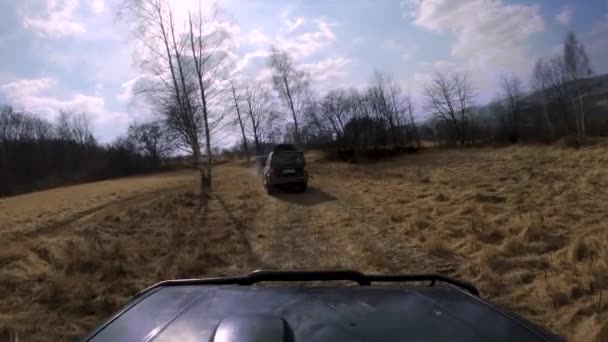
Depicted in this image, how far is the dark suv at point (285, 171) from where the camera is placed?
57.1 feet

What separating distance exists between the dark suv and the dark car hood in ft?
50.8

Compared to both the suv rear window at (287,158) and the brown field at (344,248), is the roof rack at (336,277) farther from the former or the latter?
the suv rear window at (287,158)

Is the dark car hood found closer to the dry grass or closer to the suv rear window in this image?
the dry grass

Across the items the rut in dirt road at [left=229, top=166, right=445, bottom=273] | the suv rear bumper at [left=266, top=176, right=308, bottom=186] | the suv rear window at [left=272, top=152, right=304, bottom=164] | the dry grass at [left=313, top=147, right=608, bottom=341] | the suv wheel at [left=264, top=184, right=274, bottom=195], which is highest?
the suv rear window at [left=272, top=152, right=304, bottom=164]

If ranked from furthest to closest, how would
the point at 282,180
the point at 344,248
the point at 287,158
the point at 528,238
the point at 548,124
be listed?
1. the point at 548,124
2. the point at 287,158
3. the point at 282,180
4. the point at 344,248
5. the point at 528,238

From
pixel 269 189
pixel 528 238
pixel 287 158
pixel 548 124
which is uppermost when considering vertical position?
pixel 287 158

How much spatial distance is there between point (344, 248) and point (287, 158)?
10.2 meters

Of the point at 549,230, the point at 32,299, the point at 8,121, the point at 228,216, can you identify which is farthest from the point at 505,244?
the point at 8,121

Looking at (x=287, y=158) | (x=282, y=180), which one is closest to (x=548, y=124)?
(x=287, y=158)

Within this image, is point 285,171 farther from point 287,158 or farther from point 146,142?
point 146,142

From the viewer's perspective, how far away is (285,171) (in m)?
17.5

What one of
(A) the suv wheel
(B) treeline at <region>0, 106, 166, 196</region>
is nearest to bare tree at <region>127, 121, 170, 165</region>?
(B) treeline at <region>0, 106, 166, 196</region>

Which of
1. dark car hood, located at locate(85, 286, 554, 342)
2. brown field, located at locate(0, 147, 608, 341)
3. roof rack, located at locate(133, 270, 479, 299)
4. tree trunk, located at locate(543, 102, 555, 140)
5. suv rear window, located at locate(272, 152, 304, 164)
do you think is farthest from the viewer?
tree trunk, located at locate(543, 102, 555, 140)

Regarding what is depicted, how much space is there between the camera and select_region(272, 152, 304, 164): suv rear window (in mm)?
17578
